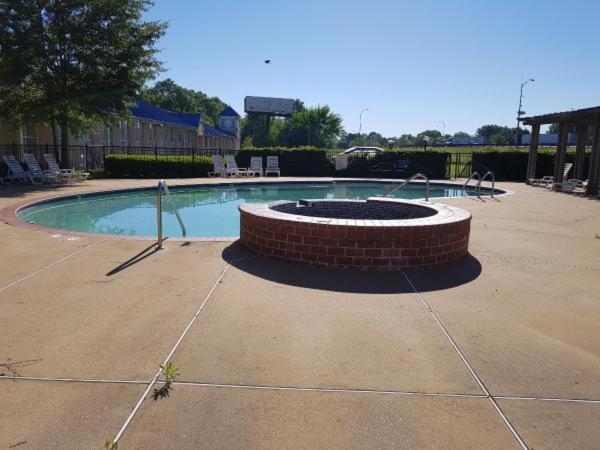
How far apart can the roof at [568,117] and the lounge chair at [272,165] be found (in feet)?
40.2

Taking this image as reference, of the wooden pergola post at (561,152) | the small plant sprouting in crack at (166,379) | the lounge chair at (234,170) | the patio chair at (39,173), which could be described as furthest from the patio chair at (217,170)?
the small plant sprouting in crack at (166,379)

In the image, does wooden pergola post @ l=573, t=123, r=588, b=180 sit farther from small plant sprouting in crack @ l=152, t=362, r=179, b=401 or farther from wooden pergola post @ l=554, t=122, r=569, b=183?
small plant sprouting in crack @ l=152, t=362, r=179, b=401

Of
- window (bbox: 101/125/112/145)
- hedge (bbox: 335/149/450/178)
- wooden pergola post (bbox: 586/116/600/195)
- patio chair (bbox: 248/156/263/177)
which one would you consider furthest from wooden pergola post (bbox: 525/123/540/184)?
window (bbox: 101/125/112/145)

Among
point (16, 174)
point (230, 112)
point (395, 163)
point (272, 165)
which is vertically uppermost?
point (230, 112)

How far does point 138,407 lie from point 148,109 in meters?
34.6

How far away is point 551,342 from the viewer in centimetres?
331

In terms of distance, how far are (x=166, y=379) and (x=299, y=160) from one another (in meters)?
22.9

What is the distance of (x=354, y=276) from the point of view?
4.90 meters

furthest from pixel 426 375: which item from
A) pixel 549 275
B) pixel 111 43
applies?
pixel 111 43

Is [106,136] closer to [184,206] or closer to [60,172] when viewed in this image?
[60,172]

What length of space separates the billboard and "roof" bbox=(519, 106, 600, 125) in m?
66.8

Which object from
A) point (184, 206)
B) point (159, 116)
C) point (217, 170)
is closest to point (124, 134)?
point (159, 116)

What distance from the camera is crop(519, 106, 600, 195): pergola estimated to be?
50.2 ft

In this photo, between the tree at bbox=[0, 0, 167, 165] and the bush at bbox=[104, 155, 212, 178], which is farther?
the bush at bbox=[104, 155, 212, 178]
